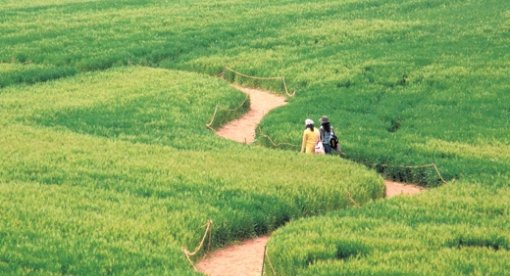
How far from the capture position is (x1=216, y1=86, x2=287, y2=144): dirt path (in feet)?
113

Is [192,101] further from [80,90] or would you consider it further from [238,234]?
[238,234]

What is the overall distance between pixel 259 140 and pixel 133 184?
30.2 feet

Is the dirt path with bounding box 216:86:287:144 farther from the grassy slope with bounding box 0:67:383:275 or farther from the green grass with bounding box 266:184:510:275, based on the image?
the green grass with bounding box 266:184:510:275

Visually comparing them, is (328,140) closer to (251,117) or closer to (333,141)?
(333,141)

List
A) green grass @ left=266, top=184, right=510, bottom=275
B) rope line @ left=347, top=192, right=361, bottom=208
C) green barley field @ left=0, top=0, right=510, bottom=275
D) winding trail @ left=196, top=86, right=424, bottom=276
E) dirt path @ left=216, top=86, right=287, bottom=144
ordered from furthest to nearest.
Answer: dirt path @ left=216, top=86, right=287, bottom=144 → rope line @ left=347, top=192, right=361, bottom=208 → winding trail @ left=196, top=86, right=424, bottom=276 → green barley field @ left=0, top=0, right=510, bottom=275 → green grass @ left=266, top=184, right=510, bottom=275

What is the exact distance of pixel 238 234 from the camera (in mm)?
22469

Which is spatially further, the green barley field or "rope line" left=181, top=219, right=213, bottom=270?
"rope line" left=181, top=219, right=213, bottom=270

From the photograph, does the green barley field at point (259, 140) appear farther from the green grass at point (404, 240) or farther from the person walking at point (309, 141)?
the person walking at point (309, 141)

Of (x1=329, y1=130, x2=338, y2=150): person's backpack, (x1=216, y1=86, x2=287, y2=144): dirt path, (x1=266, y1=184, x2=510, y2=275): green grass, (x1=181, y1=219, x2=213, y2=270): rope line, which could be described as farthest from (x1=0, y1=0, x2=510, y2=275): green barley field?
(x1=329, y1=130, x2=338, y2=150): person's backpack

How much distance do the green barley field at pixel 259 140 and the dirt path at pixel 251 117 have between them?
19.0 inches

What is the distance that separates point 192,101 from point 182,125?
4012 millimetres

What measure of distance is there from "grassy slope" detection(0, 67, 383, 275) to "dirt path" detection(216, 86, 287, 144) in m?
0.97

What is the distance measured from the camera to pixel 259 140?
109 ft

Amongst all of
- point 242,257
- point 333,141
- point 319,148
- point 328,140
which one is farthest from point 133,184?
point 333,141
